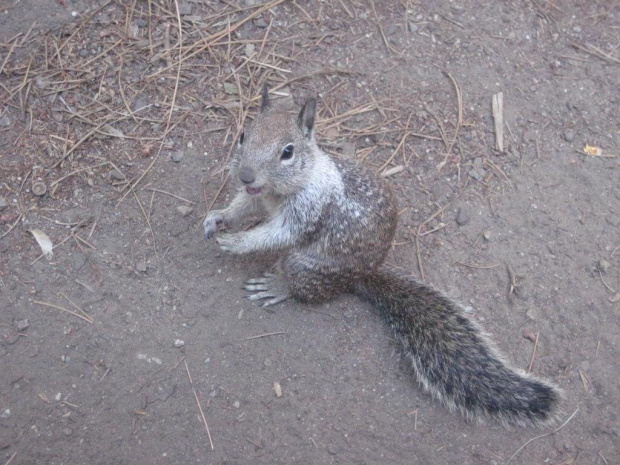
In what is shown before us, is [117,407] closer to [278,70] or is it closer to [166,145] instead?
[166,145]

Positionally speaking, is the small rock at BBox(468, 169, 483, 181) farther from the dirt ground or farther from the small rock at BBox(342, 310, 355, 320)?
the small rock at BBox(342, 310, 355, 320)

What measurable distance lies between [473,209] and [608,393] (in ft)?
4.65

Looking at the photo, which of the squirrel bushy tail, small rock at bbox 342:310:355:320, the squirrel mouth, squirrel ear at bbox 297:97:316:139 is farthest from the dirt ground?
squirrel ear at bbox 297:97:316:139

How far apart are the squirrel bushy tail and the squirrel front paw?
107 cm

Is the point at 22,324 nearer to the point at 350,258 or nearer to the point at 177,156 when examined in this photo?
the point at 177,156

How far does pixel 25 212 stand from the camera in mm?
3361

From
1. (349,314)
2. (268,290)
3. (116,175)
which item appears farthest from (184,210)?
(349,314)

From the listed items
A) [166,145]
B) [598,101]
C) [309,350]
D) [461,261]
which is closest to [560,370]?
[461,261]

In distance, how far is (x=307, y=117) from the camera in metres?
2.88

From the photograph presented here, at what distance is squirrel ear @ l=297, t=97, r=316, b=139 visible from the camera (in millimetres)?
2816

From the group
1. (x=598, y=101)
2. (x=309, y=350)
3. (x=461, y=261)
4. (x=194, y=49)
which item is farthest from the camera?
(x=598, y=101)

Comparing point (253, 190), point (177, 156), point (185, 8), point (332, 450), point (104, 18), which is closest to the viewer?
point (253, 190)

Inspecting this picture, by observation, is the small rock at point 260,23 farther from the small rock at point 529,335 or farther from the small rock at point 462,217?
the small rock at point 529,335

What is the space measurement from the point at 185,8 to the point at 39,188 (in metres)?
1.70
